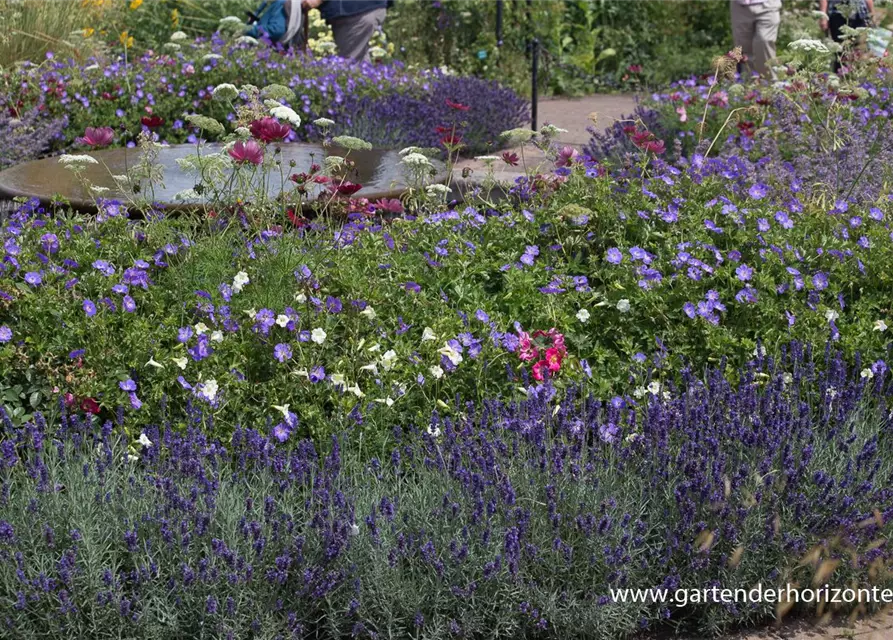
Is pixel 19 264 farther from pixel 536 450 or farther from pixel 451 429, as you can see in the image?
pixel 536 450

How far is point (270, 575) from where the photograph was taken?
2707mm

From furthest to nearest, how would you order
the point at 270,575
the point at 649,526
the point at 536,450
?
the point at 536,450
the point at 649,526
the point at 270,575

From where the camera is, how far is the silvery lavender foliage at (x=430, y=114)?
8680mm

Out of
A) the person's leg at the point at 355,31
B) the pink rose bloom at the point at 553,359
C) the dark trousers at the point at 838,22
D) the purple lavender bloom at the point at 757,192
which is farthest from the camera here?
the dark trousers at the point at 838,22

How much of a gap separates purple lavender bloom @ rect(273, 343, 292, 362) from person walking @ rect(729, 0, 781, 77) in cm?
726

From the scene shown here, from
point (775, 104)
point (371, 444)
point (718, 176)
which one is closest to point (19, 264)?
point (371, 444)

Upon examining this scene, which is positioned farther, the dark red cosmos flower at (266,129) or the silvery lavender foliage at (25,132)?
the silvery lavender foliage at (25,132)

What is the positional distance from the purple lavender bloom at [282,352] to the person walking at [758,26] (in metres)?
7.26

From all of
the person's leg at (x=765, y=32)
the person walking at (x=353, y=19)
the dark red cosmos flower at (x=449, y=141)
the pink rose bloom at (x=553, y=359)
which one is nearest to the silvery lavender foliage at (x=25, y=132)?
the person walking at (x=353, y=19)

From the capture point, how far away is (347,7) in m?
10.1

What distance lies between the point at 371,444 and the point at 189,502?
847 millimetres

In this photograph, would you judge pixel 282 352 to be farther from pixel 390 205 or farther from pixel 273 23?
pixel 273 23

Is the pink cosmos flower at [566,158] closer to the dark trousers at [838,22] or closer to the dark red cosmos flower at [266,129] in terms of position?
the dark red cosmos flower at [266,129]

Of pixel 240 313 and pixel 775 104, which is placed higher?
pixel 775 104
